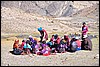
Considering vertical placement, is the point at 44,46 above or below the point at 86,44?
above

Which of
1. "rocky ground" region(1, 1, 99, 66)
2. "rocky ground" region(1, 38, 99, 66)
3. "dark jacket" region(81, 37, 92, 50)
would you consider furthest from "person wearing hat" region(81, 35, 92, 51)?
"rocky ground" region(1, 38, 99, 66)

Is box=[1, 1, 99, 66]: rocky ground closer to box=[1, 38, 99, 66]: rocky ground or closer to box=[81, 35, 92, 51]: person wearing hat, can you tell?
box=[1, 38, 99, 66]: rocky ground

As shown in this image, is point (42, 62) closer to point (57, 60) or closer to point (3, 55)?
point (57, 60)

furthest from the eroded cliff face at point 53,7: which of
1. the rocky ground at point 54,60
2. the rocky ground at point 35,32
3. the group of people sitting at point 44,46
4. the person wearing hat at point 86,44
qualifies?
the rocky ground at point 54,60

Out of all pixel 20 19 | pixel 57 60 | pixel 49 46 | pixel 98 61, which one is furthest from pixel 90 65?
pixel 20 19

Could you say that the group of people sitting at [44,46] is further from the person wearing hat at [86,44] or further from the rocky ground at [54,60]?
the rocky ground at [54,60]

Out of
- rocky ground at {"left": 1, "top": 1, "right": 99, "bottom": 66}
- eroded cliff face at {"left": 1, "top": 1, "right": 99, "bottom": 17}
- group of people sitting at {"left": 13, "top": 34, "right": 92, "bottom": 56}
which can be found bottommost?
eroded cliff face at {"left": 1, "top": 1, "right": 99, "bottom": 17}

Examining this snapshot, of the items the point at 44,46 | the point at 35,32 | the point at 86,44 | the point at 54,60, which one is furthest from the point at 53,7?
the point at 54,60

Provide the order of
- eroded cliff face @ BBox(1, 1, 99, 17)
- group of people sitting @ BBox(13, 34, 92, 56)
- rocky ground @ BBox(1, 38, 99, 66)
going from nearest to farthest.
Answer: rocky ground @ BBox(1, 38, 99, 66) < group of people sitting @ BBox(13, 34, 92, 56) < eroded cliff face @ BBox(1, 1, 99, 17)

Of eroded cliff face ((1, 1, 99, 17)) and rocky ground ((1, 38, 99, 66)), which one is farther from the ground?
rocky ground ((1, 38, 99, 66))

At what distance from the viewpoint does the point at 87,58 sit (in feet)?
60.6

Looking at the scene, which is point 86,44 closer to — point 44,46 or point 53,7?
point 44,46

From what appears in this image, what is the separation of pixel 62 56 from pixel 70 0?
426 ft

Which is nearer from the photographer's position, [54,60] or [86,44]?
[54,60]
